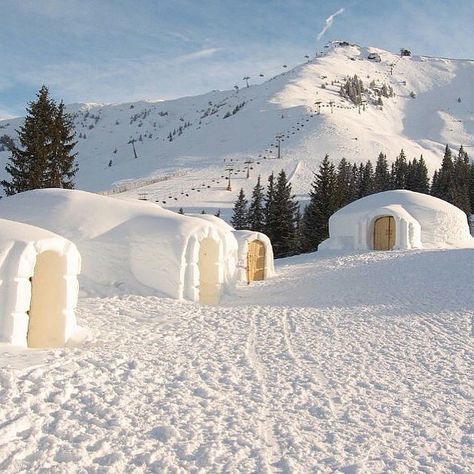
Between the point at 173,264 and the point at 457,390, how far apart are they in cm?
772

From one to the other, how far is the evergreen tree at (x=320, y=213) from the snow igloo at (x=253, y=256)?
1961 cm

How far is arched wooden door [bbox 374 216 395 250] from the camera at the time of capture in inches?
945

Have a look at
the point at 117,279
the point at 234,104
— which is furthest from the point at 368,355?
the point at 234,104

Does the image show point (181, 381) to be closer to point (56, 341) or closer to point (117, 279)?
point (56, 341)

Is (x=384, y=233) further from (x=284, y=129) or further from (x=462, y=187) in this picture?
(x=284, y=129)

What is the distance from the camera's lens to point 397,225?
2331 cm

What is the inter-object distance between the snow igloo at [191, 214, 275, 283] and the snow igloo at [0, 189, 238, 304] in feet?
→ 16.6

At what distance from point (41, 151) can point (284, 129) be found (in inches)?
2558

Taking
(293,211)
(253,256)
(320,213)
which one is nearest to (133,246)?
(253,256)

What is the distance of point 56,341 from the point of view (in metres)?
7.44

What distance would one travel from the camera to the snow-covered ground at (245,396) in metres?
3.80

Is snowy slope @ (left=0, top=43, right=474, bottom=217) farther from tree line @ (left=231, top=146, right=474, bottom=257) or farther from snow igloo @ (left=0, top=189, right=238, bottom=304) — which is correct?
snow igloo @ (left=0, top=189, right=238, bottom=304)

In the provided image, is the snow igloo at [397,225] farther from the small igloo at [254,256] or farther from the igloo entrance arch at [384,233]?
the small igloo at [254,256]

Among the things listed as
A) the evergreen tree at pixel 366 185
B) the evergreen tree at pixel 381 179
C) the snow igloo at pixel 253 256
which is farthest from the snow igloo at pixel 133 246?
the evergreen tree at pixel 381 179
